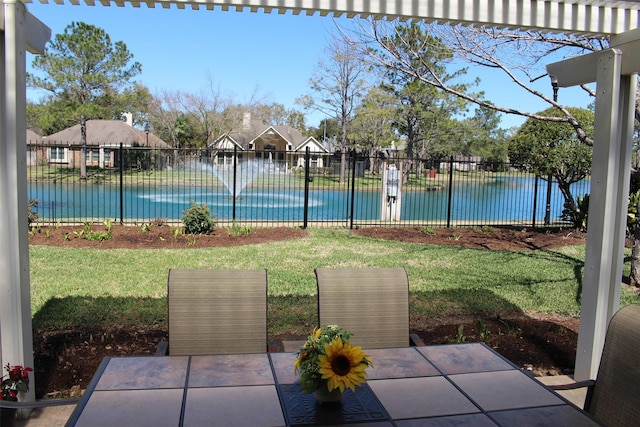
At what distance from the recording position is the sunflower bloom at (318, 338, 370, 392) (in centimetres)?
189

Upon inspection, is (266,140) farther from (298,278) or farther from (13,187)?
(13,187)

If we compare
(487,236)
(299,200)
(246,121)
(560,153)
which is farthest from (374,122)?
(487,236)

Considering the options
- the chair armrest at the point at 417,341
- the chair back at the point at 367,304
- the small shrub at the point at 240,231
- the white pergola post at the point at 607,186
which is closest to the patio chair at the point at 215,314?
the chair back at the point at 367,304

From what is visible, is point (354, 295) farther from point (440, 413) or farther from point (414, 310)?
point (414, 310)

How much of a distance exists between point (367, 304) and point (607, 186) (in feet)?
6.06

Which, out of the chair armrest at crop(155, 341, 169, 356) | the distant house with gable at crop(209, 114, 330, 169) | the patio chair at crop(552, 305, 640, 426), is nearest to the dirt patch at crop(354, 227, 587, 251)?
the patio chair at crop(552, 305, 640, 426)

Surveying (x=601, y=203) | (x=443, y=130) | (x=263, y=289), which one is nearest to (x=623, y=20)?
(x=601, y=203)

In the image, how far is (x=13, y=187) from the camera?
2.99 meters

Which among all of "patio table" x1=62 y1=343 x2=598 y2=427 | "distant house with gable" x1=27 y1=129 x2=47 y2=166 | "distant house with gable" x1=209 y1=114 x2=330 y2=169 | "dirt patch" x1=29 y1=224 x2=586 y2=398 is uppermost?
"distant house with gable" x1=209 y1=114 x2=330 y2=169

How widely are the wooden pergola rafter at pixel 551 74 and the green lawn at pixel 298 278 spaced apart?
6.00 feet

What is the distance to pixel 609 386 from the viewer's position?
7.66 ft

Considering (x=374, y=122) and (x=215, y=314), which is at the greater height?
(x=374, y=122)

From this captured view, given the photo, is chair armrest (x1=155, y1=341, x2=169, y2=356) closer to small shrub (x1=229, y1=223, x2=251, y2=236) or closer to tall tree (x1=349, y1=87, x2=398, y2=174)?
small shrub (x1=229, y1=223, x2=251, y2=236)

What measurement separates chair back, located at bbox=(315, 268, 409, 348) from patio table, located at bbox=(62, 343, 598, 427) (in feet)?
2.01
